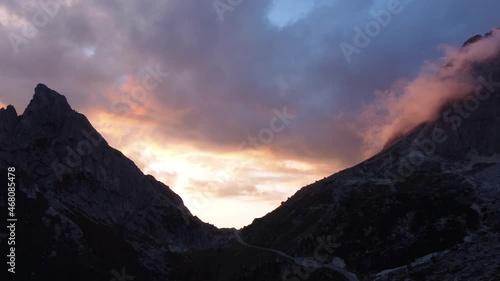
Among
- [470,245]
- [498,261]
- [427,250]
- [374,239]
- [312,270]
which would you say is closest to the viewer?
[498,261]

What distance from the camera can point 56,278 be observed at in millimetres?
178375

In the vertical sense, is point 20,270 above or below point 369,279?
above

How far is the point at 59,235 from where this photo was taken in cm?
19812

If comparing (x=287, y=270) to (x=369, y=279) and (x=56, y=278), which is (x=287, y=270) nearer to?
(x=369, y=279)

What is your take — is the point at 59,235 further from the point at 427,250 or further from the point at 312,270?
the point at 427,250

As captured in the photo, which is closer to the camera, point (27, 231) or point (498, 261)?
point (498, 261)

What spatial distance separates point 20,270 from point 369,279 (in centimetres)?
11333

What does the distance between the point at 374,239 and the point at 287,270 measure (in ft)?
115

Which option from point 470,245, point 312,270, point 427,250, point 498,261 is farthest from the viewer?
point 312,270

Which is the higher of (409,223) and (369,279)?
(409,223)

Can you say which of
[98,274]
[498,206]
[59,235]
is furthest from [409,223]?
[59,235]

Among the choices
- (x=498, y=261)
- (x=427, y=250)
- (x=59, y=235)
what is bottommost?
(x=498, y=261)

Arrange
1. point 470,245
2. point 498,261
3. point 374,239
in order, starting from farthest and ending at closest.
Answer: point 374,239
point 470,245
point 498,261

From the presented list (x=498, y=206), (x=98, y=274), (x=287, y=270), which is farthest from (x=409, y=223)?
(x=98, y=274)
